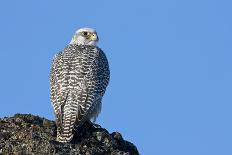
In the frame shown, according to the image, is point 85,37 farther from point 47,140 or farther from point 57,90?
point 47,140

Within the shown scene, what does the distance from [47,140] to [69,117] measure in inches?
106

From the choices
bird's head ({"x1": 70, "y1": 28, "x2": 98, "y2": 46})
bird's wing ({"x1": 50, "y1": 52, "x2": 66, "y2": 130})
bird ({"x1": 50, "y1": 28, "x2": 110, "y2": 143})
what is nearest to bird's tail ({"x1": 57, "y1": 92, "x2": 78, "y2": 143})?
bird ({"x1": 50, "y1": 28, "x2": 110, "y2": 143})

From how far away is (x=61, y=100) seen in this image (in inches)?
600

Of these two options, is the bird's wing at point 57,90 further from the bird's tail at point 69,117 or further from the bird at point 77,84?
the bird's tail at point 69,117

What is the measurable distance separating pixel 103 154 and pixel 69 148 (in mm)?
654

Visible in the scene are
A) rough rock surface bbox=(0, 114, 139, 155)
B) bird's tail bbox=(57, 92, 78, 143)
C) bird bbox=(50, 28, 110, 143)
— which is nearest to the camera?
rough rock surface bbox=(0, 114, 139, 155)

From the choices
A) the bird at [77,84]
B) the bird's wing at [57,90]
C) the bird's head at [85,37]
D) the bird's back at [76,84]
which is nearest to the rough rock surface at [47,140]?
the bird at [77,84]

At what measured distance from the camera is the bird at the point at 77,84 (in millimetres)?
15008

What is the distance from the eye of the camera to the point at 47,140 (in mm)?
12227

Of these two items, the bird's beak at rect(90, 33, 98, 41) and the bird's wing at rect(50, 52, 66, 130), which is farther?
the bird's beak at rect(90, 33, 98, 41)

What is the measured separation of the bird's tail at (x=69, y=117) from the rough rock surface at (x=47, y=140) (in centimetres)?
15

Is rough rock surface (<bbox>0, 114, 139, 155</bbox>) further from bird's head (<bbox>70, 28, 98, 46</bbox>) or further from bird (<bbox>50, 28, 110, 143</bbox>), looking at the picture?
bird's head (<bbox>70, 28, 98, 46</bbox>)

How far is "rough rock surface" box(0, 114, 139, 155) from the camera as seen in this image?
11898 mm

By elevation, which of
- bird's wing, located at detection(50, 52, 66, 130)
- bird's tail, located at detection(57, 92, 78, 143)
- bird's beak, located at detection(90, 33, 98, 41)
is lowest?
bird's tail, located at detection(57, 92, 78, 143)
